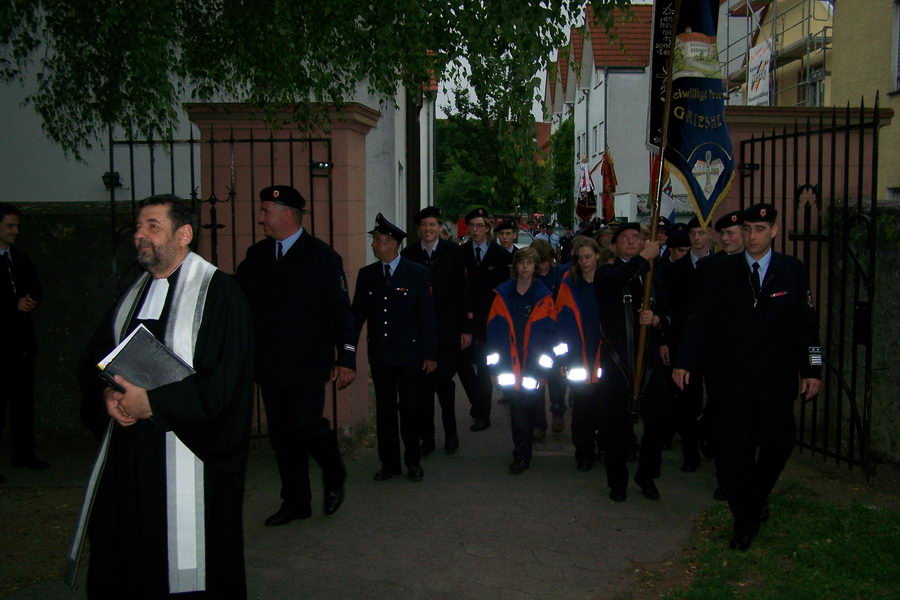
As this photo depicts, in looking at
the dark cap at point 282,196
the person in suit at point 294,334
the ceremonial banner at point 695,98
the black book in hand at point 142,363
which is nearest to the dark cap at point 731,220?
the ceremonial banner at point 695,98

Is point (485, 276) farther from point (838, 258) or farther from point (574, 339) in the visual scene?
point (838, 258)

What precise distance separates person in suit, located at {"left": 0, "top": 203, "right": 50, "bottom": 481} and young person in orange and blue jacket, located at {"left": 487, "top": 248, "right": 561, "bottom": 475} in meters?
3.52

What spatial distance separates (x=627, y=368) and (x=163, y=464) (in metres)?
3.88

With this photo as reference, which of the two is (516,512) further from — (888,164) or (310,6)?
(888,164)

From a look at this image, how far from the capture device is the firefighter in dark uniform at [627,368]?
6.74 metres

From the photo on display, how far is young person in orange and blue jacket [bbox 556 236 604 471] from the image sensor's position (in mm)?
7230

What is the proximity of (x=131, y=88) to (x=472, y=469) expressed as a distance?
3.99m

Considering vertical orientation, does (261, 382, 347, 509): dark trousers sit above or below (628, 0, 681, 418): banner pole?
below

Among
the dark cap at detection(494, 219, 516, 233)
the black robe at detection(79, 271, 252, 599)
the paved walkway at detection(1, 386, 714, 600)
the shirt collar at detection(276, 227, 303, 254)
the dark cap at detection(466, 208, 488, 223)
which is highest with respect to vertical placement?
the dark cap at detection(466, 208, 488, 223)

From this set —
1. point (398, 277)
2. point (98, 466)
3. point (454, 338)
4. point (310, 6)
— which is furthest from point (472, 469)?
point (98, 466)

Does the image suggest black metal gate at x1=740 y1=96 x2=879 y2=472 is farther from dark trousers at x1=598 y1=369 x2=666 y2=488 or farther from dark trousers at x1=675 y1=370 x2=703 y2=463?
dark trousers at x1=598 y1=369 x2=666 y2=488

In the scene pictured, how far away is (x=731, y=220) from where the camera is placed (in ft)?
20.7

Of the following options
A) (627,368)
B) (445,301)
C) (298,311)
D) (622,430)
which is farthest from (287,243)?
(622,430)

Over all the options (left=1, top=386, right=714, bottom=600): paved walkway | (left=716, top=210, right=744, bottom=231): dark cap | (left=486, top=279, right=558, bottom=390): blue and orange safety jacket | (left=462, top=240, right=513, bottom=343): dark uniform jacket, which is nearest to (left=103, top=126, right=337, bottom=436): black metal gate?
(left=1, top=386, right=714, bottom=600): paved walkway
